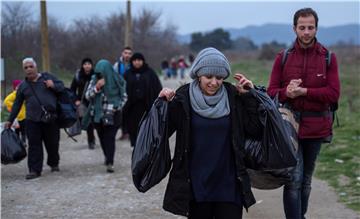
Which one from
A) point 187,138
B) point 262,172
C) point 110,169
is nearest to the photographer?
point 187,138

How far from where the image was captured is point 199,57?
4383 millimetres

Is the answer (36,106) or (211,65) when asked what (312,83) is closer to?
(211,65)

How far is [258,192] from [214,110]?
4180mm

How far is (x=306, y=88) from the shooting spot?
5.35m

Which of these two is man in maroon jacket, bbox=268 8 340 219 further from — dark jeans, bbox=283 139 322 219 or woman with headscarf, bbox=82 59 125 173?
woman with headscarf, bbox=82 59 125 173

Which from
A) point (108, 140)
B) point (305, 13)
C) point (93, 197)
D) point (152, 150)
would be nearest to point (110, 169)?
point (108, 140)

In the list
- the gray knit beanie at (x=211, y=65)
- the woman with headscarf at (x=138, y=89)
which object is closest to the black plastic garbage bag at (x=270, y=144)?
the gray knit beanie at (x=211, y=65)

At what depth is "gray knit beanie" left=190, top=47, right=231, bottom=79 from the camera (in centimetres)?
431

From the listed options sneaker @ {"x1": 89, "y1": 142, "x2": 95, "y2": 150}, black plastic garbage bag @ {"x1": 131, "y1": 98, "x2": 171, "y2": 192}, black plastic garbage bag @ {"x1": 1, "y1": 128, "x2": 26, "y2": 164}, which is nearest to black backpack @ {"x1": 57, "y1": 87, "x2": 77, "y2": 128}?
black plastic garbage bag @ {"x1": 1, "y1": 128, "x2": 26, "y2": 164}

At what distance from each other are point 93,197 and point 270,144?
13.5 feet

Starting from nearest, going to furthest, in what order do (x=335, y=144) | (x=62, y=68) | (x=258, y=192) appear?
(x=258, y=192) < (x=335, y=144) < (x=62, y=68)

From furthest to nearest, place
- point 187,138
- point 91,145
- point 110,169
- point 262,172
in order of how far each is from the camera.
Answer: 1. point 91,145
2. point 110,169
3. point 262,172
4. point 187,138

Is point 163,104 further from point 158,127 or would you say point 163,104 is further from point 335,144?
point 335,144

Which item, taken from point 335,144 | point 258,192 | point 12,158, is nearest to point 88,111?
point 12,158
